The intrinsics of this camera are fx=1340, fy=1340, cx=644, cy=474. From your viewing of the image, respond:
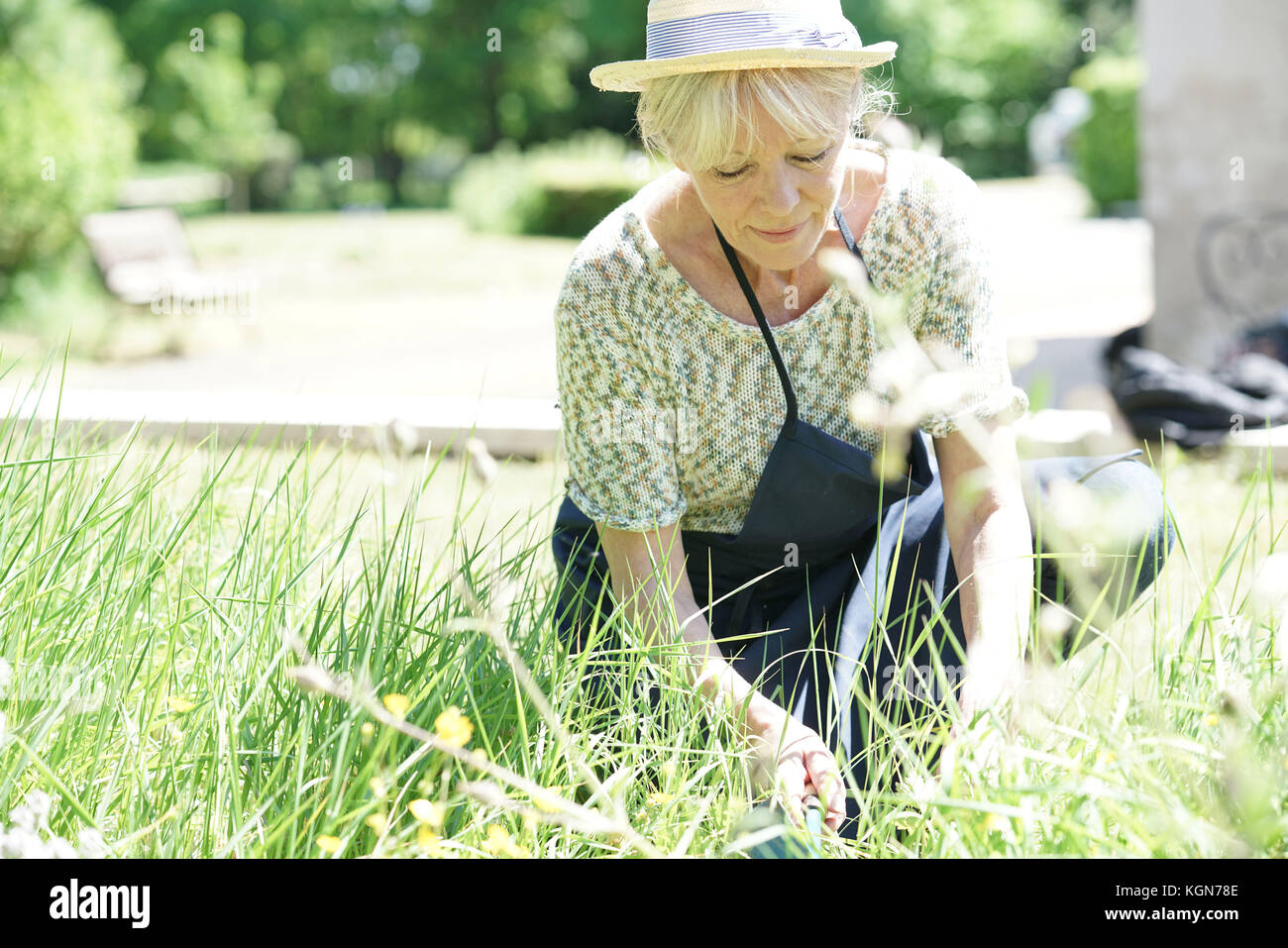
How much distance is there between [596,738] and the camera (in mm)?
1784

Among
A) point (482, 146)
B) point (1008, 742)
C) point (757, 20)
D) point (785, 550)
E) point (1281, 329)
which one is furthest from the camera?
point (482, 146)

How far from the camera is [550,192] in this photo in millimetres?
18609

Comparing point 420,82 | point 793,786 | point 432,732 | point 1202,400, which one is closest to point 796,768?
point 793,786

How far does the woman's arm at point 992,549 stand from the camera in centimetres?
194

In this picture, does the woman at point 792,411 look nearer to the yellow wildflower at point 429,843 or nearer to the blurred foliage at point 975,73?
the yellow wildflower at point 429,843

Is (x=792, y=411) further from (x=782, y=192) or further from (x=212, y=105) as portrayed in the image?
(x=212, y=105)

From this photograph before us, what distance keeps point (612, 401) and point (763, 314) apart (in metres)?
0.29

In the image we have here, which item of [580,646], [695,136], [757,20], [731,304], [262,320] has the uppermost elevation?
[757,20]

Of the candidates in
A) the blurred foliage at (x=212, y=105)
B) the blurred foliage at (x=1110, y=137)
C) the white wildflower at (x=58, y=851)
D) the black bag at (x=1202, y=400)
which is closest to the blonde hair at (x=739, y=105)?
the white wildflower at (x=58, y=851)

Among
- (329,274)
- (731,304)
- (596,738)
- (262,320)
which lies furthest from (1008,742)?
(329,274)

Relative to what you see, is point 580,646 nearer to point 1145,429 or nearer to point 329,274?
point 1145,429

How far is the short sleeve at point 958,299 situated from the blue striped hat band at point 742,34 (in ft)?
1.21

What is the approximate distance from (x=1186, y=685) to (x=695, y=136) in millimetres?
1024

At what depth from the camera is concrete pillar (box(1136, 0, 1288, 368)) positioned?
641 cm
